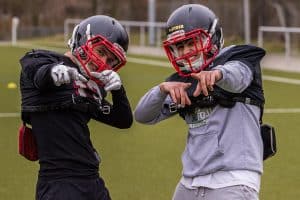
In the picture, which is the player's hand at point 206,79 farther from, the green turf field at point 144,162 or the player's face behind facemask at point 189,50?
the green turf field at point 144,162

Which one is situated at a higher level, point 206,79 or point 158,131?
point 206,79

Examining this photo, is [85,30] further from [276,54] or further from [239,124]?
[276,54]

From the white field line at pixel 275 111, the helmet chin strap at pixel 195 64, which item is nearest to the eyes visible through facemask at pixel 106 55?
the helmet chin strap at pixel 195 64

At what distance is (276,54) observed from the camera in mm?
27469

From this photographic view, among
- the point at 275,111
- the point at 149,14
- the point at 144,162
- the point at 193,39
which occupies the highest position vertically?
the point at 193,39

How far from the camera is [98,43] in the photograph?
425 cm

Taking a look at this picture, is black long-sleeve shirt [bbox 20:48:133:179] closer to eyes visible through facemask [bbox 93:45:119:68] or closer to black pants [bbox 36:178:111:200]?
black pants [bbox 36:178:111:200]

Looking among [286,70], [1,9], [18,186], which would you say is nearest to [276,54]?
[286,70]

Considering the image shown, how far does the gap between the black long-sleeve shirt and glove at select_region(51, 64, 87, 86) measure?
0.77 feet

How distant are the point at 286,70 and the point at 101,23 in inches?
724

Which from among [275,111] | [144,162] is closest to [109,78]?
[144,162]

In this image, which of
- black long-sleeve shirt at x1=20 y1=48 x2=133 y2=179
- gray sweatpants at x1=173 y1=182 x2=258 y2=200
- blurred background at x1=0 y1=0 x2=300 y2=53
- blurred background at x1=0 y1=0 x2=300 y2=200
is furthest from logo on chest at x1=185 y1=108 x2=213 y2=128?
blurred background at x1=0 y1=0 x2=300 y2=53

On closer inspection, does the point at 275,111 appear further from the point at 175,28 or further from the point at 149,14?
the point at 149,14

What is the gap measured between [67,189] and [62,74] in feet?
2.18
